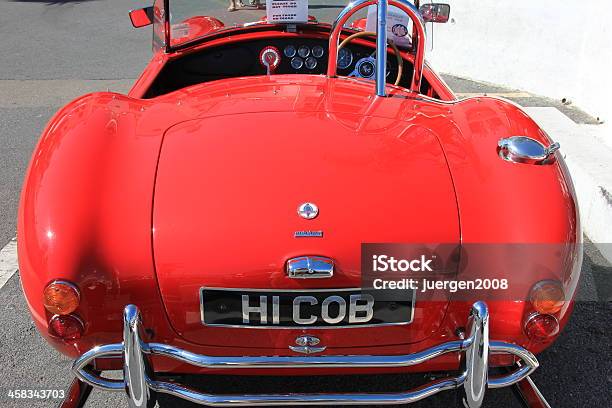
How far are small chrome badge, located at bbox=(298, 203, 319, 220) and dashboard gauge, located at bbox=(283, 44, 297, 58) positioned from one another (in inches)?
69.8

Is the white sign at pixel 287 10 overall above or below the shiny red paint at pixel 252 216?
above

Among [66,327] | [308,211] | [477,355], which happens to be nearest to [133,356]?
[66,327]

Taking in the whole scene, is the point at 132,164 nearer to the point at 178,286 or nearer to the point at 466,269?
the point at 178,286

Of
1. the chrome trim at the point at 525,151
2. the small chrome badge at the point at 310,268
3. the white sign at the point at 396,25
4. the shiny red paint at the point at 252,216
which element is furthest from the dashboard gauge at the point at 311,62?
the small chrome badge at the point at 310,268

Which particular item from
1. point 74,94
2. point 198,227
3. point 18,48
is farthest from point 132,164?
point 18,48

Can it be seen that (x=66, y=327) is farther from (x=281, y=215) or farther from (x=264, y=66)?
(x=264, y=66)

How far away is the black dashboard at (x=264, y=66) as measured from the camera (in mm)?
3602

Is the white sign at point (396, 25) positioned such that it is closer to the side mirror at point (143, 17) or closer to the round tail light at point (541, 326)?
the side mirror at point (143, 17)

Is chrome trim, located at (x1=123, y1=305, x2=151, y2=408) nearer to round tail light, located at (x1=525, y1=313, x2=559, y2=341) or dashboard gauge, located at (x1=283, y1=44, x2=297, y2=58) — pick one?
round tail light, located at (x1=525, y1=313, x2=559, y2=341)

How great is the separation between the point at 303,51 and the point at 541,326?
7.08 ft

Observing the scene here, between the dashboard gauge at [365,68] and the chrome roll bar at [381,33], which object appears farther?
the dashboard gauge at [365,68]

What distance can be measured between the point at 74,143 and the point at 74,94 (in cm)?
465

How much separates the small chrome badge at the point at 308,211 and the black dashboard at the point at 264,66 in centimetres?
168

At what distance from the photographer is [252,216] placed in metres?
2.08
